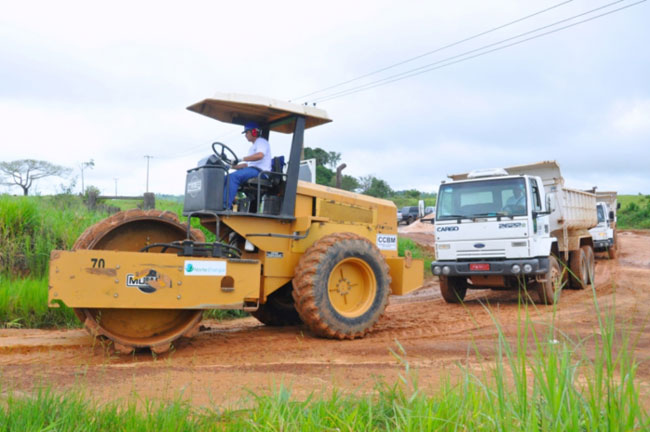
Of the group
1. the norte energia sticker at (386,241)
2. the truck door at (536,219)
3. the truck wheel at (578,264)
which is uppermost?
the truck door at (536,219)

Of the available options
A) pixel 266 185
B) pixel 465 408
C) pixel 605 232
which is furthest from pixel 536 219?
pixel 605 232

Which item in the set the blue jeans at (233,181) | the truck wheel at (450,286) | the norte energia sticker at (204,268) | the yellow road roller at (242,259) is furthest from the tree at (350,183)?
the norte energia sticker at (204,268)

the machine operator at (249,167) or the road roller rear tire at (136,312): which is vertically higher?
the machine operator at (249,167)

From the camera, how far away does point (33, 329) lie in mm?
7027

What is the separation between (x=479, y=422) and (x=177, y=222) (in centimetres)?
434

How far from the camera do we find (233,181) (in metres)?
6.13

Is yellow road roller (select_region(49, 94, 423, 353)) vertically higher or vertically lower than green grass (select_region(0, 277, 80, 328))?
higher

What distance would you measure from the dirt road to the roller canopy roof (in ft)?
8.47

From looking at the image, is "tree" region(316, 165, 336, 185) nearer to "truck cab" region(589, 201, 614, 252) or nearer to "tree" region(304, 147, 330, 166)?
"tree" region(304, 147, 330, 166)

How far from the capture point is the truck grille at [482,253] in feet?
33.1

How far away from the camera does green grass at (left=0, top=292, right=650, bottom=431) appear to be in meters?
2.38

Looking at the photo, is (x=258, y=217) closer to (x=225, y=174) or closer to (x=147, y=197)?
(x=225, y=174)

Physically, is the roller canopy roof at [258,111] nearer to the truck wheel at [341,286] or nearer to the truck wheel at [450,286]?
the truck wheel at [341,286]

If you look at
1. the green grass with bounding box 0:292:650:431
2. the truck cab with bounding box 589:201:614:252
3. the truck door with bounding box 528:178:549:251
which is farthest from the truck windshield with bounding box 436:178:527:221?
the truck cab with bounding box 589:201:614:252
